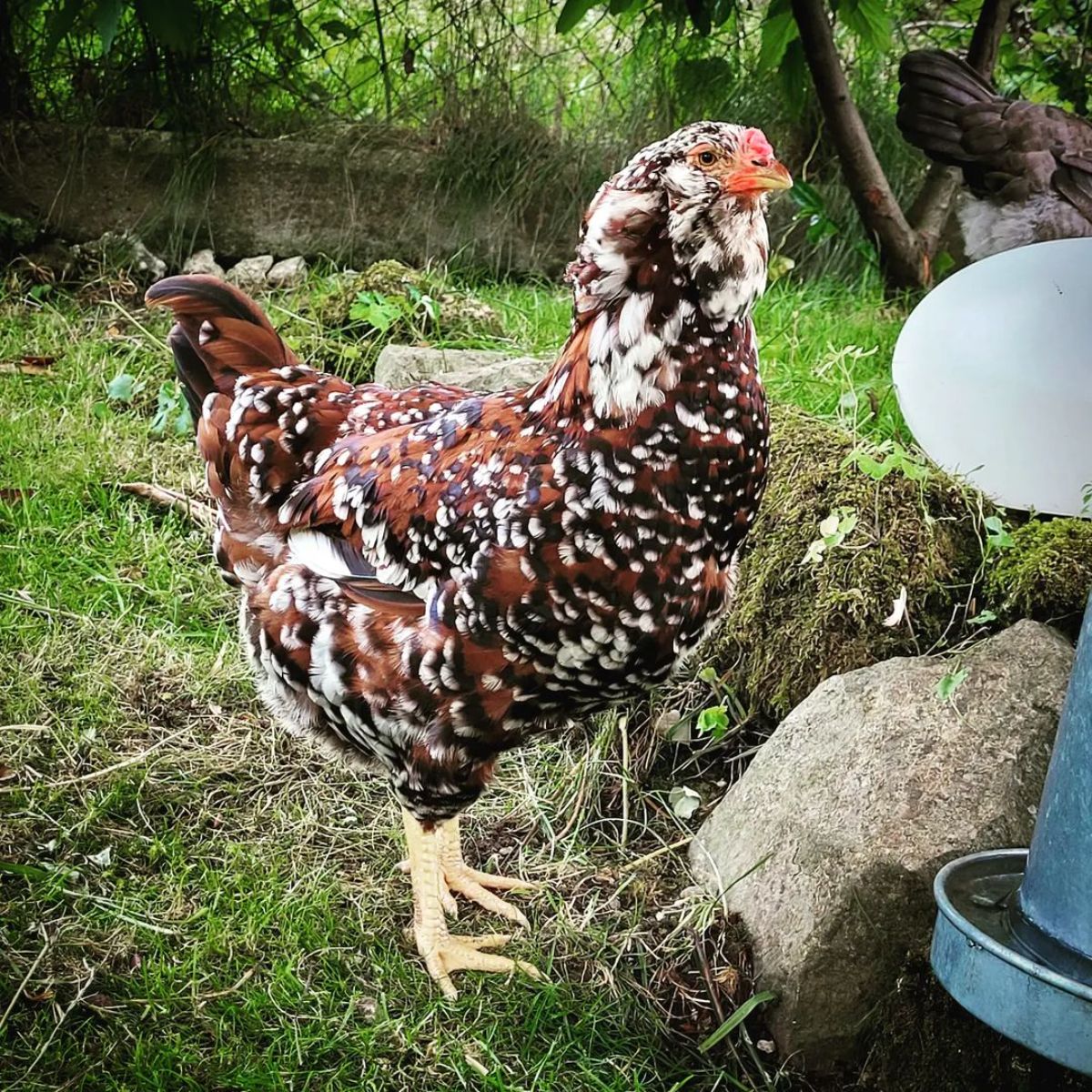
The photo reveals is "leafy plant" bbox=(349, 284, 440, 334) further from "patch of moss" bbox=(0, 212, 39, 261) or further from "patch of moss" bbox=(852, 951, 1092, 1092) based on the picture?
"patch of moss" bbox=(852, 951, 1092, 1092)

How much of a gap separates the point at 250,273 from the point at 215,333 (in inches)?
96.9

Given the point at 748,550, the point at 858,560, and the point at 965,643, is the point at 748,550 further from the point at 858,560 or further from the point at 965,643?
the point at 965,643

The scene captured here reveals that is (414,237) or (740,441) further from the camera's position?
(414,237)

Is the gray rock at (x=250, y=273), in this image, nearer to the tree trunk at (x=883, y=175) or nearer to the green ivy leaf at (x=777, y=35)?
the green ivy leaf at (x=777, y=35)

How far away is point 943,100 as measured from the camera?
13.7 ft

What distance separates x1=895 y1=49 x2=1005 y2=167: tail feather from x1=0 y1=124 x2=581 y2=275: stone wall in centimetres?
132

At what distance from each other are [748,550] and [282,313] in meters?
2.02

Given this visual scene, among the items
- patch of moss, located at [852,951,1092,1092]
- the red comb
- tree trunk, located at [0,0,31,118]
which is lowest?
patch of moss, located at [852,951,1092,1092]

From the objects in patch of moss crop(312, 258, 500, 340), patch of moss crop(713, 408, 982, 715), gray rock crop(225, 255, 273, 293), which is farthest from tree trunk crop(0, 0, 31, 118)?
patch of moss crop(713, 408, 982, 715)

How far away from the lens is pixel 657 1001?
7.41ft

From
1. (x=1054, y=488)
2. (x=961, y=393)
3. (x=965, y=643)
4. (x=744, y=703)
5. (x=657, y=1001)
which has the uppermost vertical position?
(x=961, y=393)

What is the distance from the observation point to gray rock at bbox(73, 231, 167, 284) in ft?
15.4

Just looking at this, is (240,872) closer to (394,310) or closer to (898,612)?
(898,612)

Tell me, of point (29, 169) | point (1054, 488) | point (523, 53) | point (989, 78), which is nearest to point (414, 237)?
point (523, 53)
